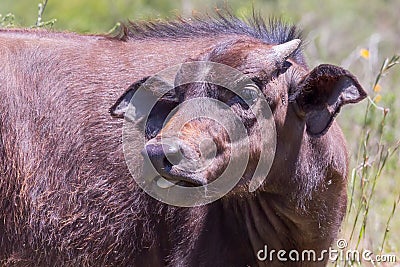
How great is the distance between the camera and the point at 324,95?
5.13 m

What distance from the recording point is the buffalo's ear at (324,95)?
5.00 metres

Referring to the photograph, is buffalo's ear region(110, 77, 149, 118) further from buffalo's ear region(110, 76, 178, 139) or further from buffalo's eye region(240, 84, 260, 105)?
buffalo's eye region(240, 84, 260, 105)

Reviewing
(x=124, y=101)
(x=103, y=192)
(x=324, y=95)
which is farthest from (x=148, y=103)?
(x=324, y=95)

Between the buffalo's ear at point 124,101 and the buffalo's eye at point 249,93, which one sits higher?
the buffalo's ear at point 124,101

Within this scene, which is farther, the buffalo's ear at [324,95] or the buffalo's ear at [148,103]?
the buffalo's ear at [148,103]

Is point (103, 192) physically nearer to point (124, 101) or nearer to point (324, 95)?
point (124, 101)

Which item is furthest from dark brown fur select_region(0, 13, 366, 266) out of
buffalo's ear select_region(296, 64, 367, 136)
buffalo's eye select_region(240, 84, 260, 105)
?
buffalo's eye select_region(240, 84, 260, 105)

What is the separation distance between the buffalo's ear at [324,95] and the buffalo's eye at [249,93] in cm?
31

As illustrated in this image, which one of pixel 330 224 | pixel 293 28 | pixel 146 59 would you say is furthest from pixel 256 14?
pixel 330 224

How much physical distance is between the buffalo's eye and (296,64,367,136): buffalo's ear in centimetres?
31

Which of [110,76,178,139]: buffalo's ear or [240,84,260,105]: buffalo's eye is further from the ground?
[110,76,178,139]: buffalo's ear

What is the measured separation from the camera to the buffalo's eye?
4.91m

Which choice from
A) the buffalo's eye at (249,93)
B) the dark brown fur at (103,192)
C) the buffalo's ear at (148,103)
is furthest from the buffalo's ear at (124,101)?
the buffalo's eye at (249,93)

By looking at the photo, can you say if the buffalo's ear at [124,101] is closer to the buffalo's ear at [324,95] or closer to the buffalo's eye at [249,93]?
the buffalo's eye at [249,93]
